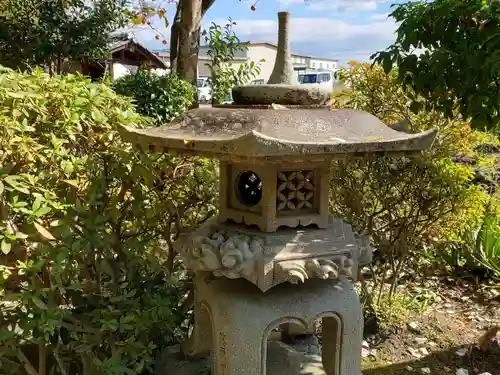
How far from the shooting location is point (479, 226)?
17.7 feet

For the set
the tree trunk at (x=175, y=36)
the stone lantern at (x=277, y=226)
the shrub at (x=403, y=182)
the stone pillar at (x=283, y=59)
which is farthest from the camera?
the tree trunk at (x=175, y=36)

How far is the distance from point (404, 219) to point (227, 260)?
2369 mm

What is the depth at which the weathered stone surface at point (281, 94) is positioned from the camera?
2.23m

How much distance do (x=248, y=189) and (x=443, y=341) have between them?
8.38 feet

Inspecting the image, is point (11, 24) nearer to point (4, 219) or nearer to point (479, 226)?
point (4, 219)

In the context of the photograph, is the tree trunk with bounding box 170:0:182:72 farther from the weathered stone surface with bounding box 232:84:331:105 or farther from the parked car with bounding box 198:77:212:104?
the weathered stone surface with bounding box 232:84:331:105

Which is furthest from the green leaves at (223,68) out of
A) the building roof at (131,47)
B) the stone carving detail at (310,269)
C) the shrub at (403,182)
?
the building roof at (131,47)

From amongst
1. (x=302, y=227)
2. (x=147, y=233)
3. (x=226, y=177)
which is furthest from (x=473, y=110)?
(x=147, y=233)

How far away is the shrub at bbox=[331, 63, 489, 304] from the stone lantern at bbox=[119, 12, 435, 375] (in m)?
1.50

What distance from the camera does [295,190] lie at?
2.40 metres

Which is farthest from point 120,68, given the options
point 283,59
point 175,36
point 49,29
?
point 283,59

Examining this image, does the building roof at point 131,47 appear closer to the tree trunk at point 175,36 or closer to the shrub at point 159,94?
the tree trunk at point 175,36

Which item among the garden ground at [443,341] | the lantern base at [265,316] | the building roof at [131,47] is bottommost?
the garden ground at [443,341]

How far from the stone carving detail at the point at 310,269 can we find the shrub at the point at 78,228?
737 millimetres
